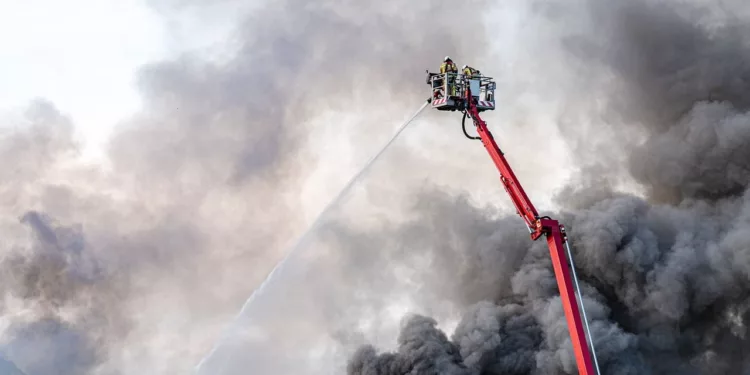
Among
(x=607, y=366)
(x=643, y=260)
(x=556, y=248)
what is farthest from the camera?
(x=643, y=260)

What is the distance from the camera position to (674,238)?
Answer: 165 ft

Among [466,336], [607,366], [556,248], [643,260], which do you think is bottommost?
[556,248]

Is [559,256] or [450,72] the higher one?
[450,72]

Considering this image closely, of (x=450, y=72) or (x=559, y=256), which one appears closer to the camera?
(x=559, y=256)

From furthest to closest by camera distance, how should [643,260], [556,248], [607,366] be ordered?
[643,260] < [607,366] < [556,248]

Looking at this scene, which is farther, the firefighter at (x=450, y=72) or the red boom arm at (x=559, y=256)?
the firefighter at (x=450, y=72)

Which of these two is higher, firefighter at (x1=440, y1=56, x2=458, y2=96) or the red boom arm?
firefighter at (x1=440, y1=56, x2=458, y2=96)

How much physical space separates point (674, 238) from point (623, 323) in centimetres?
655

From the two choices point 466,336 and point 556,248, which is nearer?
point 556,248

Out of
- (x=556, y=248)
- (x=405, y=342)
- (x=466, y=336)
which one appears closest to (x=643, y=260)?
(x=466, y=336)

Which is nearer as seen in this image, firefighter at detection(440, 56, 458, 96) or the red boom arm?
the red boom arm

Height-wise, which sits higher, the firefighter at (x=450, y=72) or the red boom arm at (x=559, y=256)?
the firefighter at (x=450, y=72)

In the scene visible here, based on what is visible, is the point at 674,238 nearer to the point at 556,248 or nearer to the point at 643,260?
the point at 643,260

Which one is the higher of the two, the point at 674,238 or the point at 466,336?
the point at 674,238
